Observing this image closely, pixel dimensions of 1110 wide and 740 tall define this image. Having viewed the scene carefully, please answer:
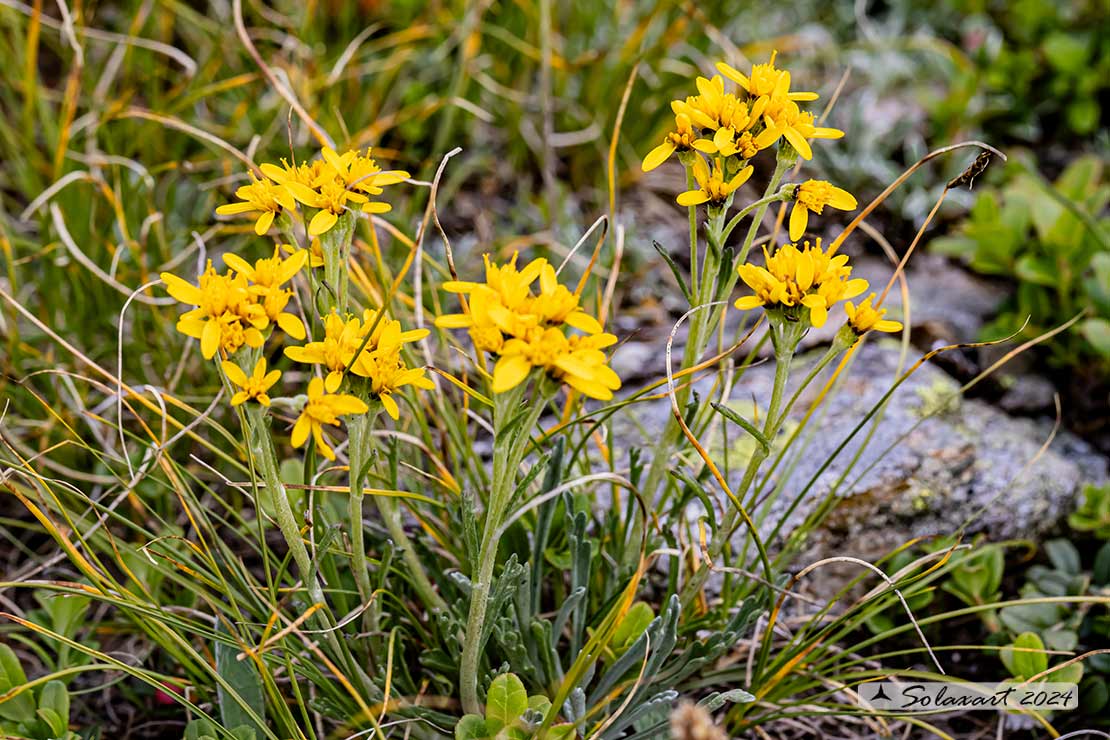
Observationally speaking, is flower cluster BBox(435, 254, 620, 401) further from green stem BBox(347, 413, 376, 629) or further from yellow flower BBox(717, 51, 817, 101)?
yellow flower BBox(717, 51, 817, 101)

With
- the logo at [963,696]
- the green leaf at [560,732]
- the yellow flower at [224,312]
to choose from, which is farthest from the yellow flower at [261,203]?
the logo at [963,696]

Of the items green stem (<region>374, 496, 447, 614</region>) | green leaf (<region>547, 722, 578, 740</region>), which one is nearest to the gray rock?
green stem (<region>374, 496, 447, 614</region>)

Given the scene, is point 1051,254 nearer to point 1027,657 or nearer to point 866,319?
point 1027,657

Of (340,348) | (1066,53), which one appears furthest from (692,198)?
(1066,53)

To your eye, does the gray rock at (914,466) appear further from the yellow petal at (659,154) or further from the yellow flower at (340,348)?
the yellow flower at (340,348)

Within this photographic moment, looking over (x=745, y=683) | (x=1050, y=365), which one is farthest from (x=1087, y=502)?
(x=745, y=683)

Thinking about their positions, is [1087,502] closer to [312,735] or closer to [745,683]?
[745,683]

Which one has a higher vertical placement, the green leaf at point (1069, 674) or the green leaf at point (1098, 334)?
the green leaf at point (1098, 334)

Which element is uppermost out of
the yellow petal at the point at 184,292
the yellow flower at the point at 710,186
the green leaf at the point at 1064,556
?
the yellow flower at the point at 710,186
